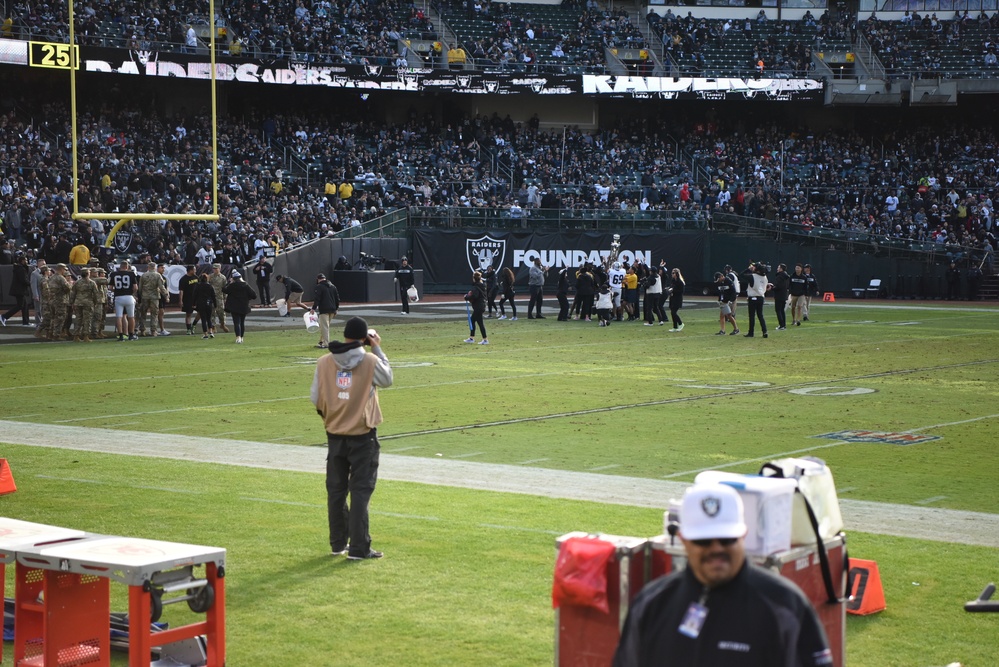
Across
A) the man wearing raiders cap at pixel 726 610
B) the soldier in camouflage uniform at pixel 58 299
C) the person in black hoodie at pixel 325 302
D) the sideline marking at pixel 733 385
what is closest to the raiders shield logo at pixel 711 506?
the man wearing raiders cap at pixel 726 610

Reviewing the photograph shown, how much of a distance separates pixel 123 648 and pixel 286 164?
45960mm

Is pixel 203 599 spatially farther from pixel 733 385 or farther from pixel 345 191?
pixel 345 191

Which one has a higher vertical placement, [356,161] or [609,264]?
[356,161]

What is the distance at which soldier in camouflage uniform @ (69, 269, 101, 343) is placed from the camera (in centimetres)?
2922

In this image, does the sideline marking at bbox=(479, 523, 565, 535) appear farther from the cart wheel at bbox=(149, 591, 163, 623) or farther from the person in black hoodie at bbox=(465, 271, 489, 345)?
the person in black hoodie at bbox=(465, 271, 489, 345)

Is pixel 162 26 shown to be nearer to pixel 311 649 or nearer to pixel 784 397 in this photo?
pixel 784 397

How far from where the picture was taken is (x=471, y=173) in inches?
2158

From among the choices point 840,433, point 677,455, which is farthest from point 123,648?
point 840,433

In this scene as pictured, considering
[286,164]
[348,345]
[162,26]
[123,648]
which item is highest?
[162,26]

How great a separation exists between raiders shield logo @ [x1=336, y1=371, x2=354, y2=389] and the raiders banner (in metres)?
34.9

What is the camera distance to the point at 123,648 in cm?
746

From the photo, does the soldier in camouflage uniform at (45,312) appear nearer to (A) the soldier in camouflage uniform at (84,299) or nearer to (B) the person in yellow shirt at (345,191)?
(A) the soldier in camouflage uniform at (84,299)

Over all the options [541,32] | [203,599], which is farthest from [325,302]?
[541,32]

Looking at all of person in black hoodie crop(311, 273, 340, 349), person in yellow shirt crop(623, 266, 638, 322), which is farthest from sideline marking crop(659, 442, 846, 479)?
person in yellow shirt crop(623, 266, 638, 322)
